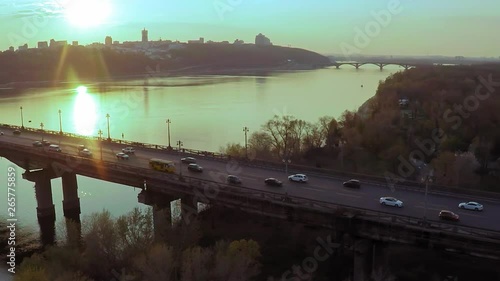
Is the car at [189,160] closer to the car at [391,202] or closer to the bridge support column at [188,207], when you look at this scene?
the bridge support column at [188,207]

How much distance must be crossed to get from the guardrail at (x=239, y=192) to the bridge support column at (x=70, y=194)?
3.49 ft

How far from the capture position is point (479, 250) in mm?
9750

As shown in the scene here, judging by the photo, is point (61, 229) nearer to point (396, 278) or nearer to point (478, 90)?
point (396, 278)

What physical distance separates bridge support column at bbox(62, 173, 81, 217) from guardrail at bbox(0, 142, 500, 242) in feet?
3.49

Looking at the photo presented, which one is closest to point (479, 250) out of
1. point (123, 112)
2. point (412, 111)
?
point (412, 111)

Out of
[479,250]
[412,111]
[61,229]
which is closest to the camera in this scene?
[479,250]

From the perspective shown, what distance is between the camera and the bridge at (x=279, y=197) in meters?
10.4

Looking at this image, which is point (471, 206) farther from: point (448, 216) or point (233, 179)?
point (233, 179)

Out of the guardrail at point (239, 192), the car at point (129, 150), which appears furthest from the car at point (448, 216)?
the car at point (129, 150)

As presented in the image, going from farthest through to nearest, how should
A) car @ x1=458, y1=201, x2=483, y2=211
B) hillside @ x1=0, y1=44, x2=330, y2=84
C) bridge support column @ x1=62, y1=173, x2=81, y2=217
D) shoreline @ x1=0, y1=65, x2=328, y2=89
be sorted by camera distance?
hillside @ x1=0, y1=44, x2=330, y2=84 → shoreline @ x1=0, y1=65, x2=328, y2=89 → bridge support column @ x1=62, y1=173, x2=81, y2=217 → car @ x1=458, y1=201, x2=483, y2=211

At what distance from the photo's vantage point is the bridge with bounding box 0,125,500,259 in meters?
10.4

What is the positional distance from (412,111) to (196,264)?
2340 cm

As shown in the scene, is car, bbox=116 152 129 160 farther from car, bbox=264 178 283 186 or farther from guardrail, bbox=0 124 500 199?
car, bbox=264 178 283 186

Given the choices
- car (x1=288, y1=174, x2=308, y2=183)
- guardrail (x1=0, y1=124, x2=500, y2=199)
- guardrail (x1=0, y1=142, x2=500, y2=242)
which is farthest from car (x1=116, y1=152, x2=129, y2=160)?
car (x1=288, y1=174, x2=308, y2=183)
